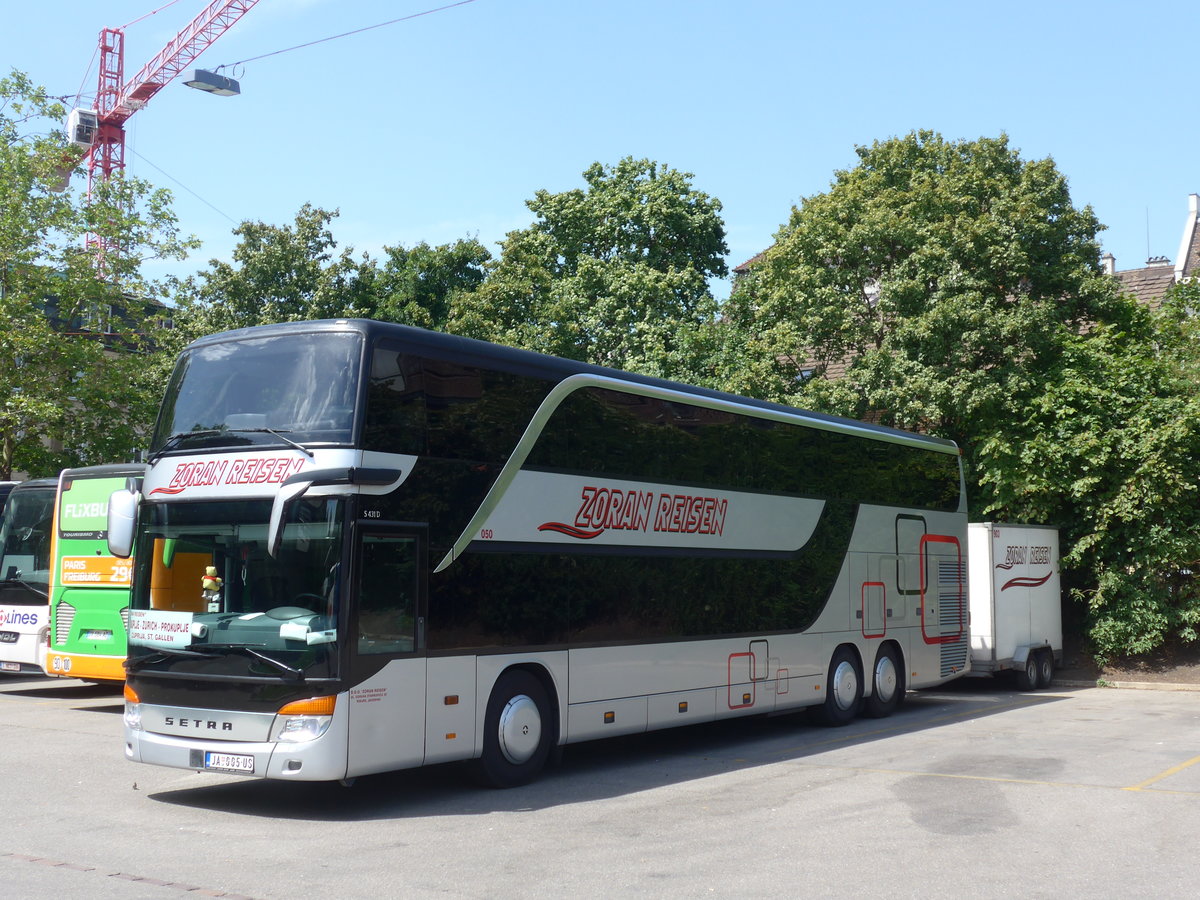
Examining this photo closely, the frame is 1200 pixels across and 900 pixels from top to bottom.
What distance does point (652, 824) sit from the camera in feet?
31.1

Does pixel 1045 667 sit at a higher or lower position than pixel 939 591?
lower

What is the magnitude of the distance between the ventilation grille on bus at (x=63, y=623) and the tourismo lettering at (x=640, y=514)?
9114 millimetres

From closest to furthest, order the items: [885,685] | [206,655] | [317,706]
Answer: [317,706] → [206,655] → [885,685]

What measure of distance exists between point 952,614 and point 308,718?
12753 mm

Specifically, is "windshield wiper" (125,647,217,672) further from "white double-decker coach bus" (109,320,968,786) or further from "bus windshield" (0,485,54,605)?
"bus windshield" (0,485,54,605)

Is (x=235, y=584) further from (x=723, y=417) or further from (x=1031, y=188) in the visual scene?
(x=1031, y=188)

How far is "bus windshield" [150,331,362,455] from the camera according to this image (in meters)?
9.79

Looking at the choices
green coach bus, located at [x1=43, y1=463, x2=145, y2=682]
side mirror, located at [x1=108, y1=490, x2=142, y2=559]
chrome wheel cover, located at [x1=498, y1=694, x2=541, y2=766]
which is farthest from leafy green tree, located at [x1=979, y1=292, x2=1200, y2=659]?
side mirror, located at [x1=108, y1=490, x2=142, y2=559]

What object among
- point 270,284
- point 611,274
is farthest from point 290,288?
point 611,274

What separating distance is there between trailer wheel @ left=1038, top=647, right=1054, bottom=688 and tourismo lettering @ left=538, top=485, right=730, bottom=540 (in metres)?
11.2

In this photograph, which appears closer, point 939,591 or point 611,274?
point 939,591

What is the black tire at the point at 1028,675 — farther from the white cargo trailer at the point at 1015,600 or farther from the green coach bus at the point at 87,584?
the green coach bus at the point at 87,584

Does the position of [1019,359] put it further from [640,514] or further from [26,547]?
[26,547]

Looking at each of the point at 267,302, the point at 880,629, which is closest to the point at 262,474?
the point at 880,629
